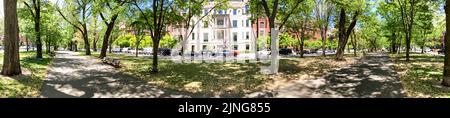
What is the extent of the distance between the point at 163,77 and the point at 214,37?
6376cm

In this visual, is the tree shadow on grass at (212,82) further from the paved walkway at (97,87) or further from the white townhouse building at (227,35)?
the white townhouse building at (227,35)

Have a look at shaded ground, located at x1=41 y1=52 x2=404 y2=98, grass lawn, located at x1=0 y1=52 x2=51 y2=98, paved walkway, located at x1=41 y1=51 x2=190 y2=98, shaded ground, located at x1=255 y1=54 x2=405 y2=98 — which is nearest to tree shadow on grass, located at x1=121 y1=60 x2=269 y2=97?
shaded ground, located at x1=41 y1=52 x2=404 y2=98

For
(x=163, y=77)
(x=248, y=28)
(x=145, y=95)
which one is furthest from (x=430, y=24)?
(x=248, y=28)

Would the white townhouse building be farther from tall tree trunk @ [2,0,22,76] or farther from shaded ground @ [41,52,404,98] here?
tall tree trunk @ [2,0,22,76]

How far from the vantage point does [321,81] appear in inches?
567

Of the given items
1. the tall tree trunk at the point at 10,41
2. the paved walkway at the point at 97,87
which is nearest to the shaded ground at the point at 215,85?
the paved walkway at the point at 97,87

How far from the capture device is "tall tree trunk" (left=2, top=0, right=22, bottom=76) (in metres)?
14.0

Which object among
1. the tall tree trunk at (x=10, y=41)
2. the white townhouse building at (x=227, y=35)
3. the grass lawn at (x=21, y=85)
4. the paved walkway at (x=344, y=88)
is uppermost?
the white townhouse building at (x=227, y=35)

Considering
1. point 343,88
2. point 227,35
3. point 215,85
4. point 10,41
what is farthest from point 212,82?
point 227,35

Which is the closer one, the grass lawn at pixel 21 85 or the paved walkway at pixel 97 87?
the grass lawn at pixel 21 85

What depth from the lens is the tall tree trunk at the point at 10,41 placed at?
14.0 m

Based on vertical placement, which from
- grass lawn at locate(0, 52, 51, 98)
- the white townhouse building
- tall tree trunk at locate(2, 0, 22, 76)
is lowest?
grass lawn at locate(0, 52, 51, 98)

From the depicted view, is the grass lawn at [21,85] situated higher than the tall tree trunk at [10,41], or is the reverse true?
the tall tree trunk at [10,41]
